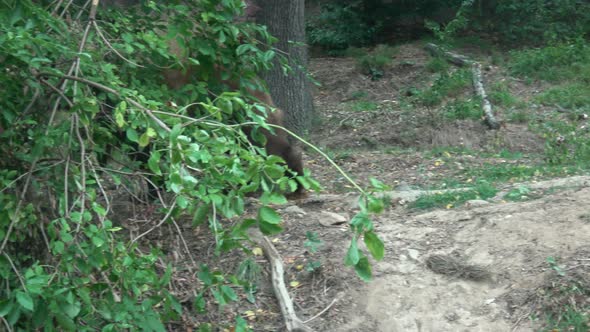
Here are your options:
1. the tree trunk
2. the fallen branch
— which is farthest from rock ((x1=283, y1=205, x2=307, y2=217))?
the tree trunk

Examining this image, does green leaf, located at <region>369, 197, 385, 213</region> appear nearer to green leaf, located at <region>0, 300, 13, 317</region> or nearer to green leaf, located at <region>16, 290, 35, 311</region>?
green leaf, located at <region>16, 290, 35, 311</region>

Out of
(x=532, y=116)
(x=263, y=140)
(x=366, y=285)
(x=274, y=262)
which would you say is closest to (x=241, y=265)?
(x=274, y=262)

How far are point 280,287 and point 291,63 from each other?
5139mm

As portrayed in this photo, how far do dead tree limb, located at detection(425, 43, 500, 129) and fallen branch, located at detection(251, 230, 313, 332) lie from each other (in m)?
5.01

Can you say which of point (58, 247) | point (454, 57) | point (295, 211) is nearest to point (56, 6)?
point (58, 247)

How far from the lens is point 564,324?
5008 millimetres

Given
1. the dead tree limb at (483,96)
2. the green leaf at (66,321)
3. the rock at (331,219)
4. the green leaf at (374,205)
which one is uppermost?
the green leaf at (374,205)

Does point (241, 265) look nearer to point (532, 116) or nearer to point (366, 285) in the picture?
point (366, 285)

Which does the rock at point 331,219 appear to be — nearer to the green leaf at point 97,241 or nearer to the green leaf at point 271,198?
the green leaf at point 97,241

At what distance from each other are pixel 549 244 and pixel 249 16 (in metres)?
6.69

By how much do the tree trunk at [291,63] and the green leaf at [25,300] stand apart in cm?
700

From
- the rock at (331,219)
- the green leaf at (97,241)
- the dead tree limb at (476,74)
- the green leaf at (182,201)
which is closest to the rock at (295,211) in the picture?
the rock at (331,219)

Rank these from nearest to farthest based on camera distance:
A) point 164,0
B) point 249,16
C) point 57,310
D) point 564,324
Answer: point 57,310 < point 564,324 < point 164,0 < point 249,16

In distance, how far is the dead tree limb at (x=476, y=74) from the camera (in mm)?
10336
